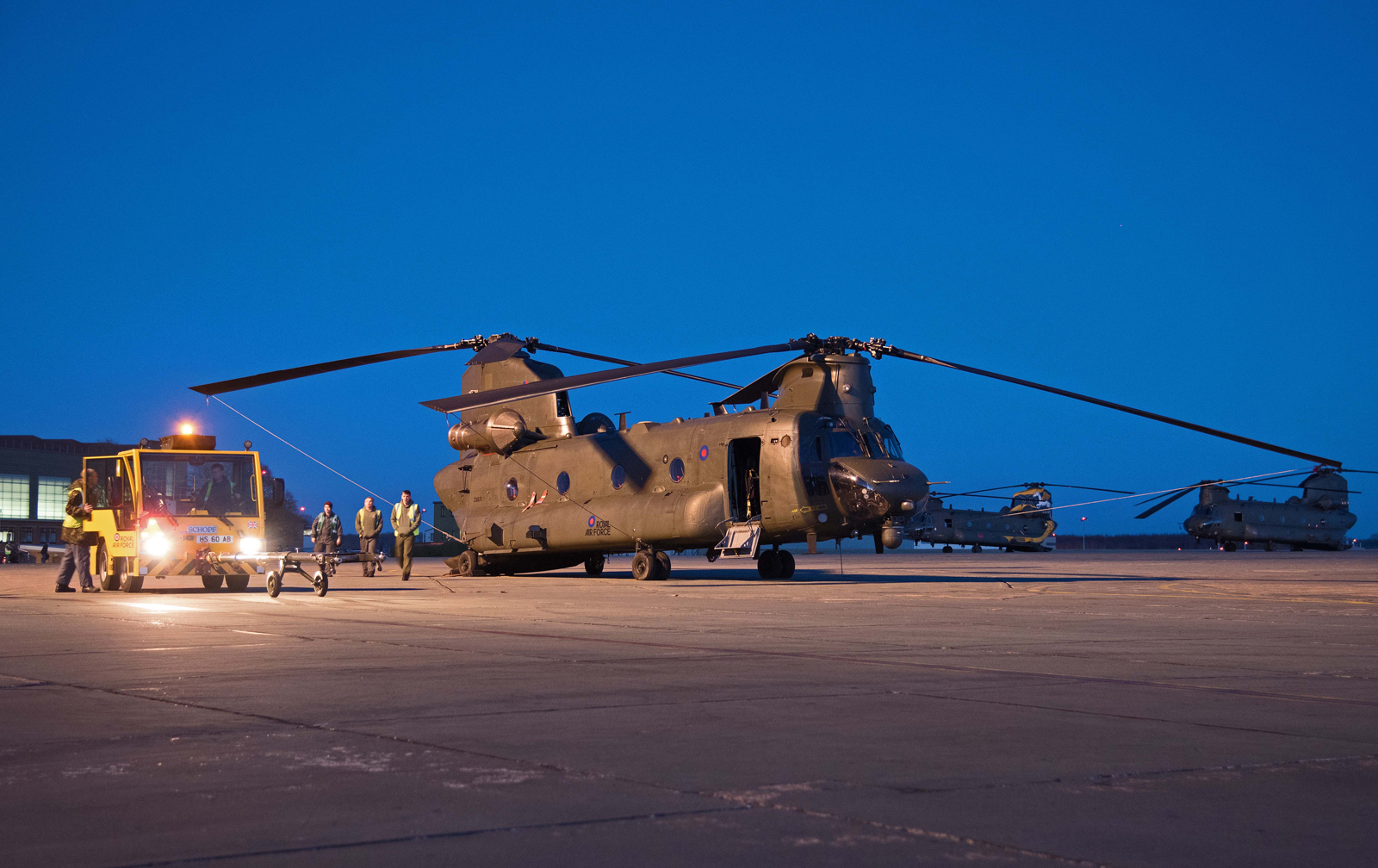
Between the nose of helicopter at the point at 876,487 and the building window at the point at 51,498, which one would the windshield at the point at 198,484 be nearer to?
the nose of helicopter at the point at 876,487

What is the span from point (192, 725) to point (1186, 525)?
52473 mm

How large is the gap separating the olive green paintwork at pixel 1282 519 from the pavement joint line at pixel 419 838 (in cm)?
5136

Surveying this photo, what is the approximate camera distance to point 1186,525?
51.7 metres

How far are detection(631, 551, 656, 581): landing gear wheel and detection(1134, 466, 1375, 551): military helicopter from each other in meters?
35.7

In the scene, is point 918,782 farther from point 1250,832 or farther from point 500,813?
point 500,813

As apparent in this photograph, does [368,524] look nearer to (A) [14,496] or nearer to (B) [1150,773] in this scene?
(B) [1150,773]

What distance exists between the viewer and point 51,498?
335ft

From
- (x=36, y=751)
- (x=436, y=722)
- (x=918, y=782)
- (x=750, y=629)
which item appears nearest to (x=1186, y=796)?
(x=918, y=782)

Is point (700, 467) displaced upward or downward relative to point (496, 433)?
downward

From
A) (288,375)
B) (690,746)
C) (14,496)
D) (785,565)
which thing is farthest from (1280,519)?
(14,496)

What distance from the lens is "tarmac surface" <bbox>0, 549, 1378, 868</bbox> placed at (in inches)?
117

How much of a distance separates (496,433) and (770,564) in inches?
271

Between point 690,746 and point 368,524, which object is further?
point 368,524

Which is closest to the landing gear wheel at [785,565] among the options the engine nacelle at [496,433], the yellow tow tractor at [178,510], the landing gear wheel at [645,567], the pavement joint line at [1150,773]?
the landing gear wheel at [645,567]
